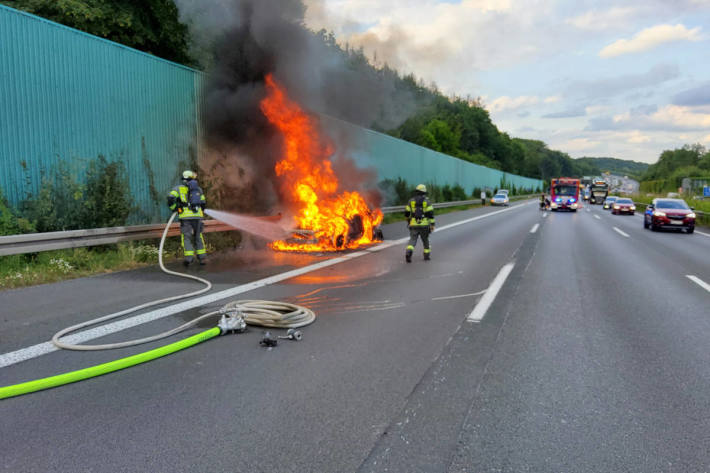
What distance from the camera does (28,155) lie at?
28.3 ft

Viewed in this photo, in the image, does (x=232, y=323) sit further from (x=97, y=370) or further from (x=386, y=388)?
(x=386, y=388)

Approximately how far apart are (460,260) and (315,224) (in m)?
3.87

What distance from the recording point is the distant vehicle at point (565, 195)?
37562 millimetres

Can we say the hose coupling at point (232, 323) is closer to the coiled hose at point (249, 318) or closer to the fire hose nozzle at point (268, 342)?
the coiled hose at point (249, 318)

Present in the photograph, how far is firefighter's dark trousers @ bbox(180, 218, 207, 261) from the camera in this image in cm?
881

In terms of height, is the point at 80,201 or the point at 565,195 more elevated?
the point at 80,201

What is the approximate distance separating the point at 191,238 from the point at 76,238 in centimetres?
196

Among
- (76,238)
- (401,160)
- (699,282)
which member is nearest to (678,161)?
(401,160)

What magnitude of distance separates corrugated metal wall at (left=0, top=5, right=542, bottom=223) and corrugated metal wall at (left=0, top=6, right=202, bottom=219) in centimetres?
2

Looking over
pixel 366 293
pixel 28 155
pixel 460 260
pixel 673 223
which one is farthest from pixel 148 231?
pixel 673 223

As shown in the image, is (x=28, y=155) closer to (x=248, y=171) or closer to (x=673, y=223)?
(x=248, y=171)

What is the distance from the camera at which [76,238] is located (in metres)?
8.28

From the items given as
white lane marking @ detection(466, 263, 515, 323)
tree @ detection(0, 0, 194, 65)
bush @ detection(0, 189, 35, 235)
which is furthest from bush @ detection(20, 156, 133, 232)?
tree @ detection(0, 0, 194, 65)

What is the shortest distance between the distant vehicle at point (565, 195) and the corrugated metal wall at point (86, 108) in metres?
32.7
